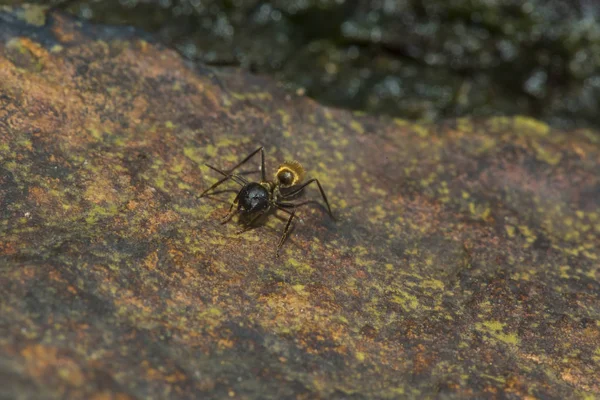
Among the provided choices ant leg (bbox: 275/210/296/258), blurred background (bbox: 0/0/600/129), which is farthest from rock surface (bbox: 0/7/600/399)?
blurred background (bbox: 0/0/600/129)

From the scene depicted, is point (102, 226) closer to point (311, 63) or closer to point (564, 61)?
point (311, 63)

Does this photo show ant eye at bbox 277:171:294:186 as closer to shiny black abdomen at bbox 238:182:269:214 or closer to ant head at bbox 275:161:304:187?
ant head at bbox 275:161:304:187

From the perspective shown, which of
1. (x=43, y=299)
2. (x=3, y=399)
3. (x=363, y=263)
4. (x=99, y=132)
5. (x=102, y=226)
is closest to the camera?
(x=3, y=399)

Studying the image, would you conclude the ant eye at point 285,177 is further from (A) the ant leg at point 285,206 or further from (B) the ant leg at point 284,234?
(B) the ant leg at point 284,234

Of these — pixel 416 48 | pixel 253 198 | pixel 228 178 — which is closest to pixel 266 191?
pixel 253 198

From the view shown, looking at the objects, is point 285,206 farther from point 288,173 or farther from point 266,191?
point 288,173

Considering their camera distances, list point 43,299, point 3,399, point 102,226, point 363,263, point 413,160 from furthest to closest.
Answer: point 413,160 < point 363,263 < point 102,226 < point 43,299 < point 3,399

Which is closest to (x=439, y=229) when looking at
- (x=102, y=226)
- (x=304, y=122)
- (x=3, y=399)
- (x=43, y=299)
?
(x=304, y=122)
